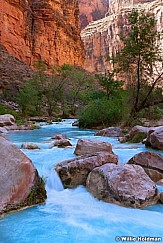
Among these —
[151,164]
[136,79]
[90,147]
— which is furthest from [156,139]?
[136,79]

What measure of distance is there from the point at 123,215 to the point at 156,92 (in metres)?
10.3

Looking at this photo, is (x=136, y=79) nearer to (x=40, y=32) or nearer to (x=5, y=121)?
(x=5, y=121)

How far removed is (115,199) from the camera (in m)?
3.38

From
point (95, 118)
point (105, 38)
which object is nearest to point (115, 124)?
point (95, 118)

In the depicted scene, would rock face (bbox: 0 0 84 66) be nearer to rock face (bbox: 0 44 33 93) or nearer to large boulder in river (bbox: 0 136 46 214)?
rock face (bbox: 0 44 33 93)

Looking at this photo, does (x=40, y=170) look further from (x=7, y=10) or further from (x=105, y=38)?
(x=105, y=38)

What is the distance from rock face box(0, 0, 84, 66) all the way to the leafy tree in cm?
2986

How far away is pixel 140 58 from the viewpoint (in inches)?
450

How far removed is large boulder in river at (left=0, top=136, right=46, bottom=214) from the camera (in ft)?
10.3

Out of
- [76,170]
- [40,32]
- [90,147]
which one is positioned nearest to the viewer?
[76,170]

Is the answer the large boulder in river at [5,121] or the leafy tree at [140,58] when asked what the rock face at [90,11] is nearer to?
the large boulder in river at [5,121]

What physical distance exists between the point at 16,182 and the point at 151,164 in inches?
94.1

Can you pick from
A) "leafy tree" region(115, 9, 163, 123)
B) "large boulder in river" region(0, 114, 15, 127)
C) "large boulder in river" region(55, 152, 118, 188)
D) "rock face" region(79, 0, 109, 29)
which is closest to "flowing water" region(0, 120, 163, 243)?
"large boulder in river" region(55, 152, 118, 188)

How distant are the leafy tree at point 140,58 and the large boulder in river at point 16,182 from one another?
895 centimetres
